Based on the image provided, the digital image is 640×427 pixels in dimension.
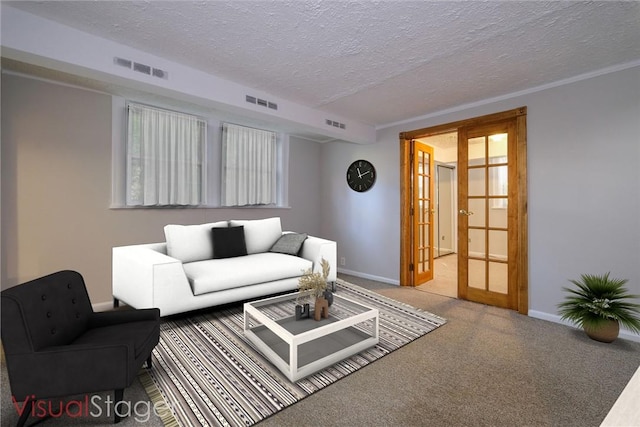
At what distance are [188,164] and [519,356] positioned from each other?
160 inches

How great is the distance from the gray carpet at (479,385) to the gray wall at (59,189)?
138cm

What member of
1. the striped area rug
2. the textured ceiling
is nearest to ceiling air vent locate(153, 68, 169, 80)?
the textured ceiling

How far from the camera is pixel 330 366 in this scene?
203cm

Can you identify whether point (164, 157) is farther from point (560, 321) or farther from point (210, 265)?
point (560, 321)

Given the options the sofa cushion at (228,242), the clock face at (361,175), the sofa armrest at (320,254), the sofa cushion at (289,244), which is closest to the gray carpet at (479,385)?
the sofa armrest at (320,254)

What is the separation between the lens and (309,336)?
188 cm

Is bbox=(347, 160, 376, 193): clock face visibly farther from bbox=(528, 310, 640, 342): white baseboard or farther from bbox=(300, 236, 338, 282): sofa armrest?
bbox=(528, 310, 640, 342): white baseboard

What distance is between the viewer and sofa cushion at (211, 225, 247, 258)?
346 cm

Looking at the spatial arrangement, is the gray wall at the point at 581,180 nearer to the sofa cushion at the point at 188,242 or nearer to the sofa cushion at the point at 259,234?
the sofa cushion at the point at 259,234

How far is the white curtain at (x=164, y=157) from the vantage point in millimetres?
3436

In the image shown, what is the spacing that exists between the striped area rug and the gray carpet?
76mm

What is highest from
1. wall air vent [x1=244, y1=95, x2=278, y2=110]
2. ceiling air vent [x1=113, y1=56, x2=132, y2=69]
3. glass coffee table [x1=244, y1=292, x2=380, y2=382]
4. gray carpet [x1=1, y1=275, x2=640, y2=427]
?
wall air vent [x1=244, y1=95, x2=278, y2=110]

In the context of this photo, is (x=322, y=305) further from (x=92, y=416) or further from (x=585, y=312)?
(x=585, y=312)

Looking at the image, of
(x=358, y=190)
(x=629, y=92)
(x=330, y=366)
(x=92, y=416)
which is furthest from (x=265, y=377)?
(x=629, y=92)
